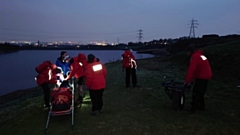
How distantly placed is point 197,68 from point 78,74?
4093 mm

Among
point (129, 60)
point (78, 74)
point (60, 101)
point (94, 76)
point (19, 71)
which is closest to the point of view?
point (60, 101)

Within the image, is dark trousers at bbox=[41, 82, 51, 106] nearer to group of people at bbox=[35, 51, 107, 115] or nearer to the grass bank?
group of people at bbox=[35, 51, 107, 115]

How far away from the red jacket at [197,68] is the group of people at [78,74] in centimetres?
254

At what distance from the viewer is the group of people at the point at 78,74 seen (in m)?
6.81

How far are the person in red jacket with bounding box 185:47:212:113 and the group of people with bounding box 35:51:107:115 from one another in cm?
259

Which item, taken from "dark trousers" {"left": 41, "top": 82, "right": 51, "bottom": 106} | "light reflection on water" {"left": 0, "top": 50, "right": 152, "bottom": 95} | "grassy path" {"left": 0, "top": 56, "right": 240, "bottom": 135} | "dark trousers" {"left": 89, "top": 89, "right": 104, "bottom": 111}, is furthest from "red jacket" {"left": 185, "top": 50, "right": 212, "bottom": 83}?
"light reflection on water" {"left": 0, "top": 50, "right": 152, "bottom": 95}

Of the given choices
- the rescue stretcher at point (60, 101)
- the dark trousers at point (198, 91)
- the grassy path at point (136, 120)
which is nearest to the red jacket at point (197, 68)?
the dark trousers at point (198, 91)

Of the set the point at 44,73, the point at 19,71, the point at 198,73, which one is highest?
the point at 198,73

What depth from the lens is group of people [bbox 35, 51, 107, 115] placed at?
22.3 ft

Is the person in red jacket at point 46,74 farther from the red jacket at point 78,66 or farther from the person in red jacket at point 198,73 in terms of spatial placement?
the person in red jacket at point 198,73

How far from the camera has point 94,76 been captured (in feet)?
22.2

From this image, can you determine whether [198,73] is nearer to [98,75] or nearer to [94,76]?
[98,75]

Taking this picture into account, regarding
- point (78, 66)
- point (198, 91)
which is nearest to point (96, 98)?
point (78, 66)

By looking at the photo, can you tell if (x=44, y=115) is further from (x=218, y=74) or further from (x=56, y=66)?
(x=218, y=74)
